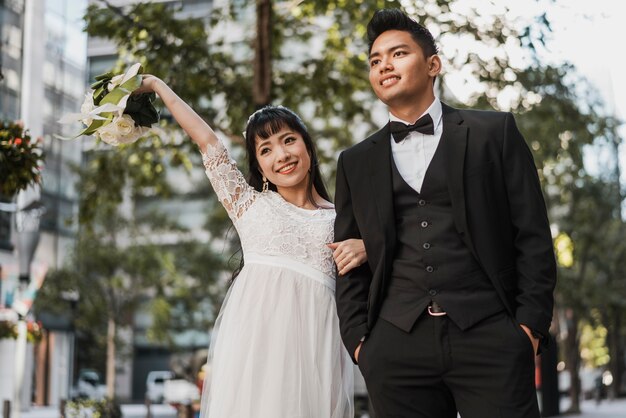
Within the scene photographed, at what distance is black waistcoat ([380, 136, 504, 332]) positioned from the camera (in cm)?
340

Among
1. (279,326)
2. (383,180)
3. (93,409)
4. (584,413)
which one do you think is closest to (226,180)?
(279,326)

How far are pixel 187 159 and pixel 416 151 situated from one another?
11326mm

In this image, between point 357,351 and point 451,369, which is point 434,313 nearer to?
point 451,369

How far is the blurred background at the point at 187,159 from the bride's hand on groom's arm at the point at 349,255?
54.9 inches

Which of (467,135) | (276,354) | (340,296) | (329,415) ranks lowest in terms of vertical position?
(329,415)

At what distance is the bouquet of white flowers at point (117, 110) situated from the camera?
177 inches

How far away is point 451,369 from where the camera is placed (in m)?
3.40

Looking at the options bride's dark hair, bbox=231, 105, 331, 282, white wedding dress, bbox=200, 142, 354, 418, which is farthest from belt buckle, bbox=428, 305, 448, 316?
bride's dark hair, bbox=231, 105, 331, 282

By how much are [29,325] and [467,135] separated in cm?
896

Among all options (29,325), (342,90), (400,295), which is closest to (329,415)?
(400,295)

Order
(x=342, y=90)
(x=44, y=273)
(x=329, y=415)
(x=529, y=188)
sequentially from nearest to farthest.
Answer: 1. (x=529, y=188)
2. (x=329, y=415)
3. (x=342, y=90)
4. (x=44, y=273)

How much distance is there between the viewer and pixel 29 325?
11398 millimetres

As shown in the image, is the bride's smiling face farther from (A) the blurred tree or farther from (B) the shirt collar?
(A) the blurred tree

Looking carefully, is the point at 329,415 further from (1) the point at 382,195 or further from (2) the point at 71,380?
(2) the point at 71,380
